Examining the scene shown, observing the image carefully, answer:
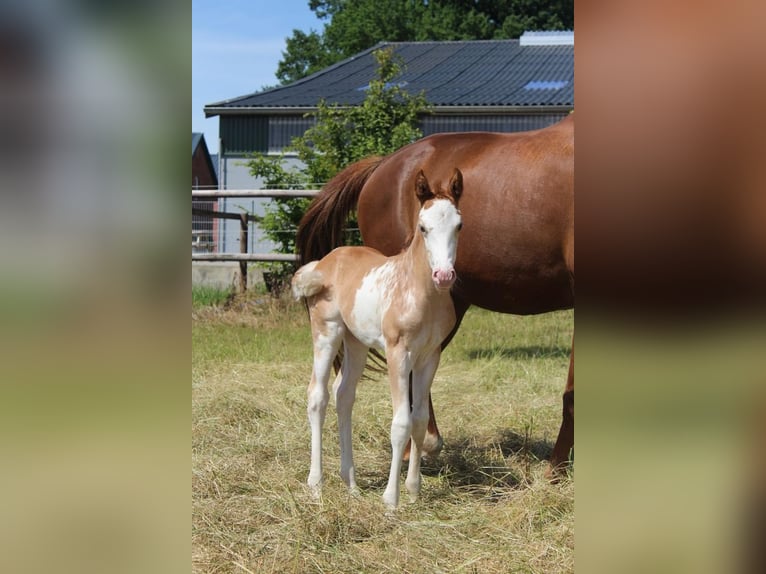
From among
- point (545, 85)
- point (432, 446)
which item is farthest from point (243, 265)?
point (545, 85)

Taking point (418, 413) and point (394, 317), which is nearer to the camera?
point (394, 317)

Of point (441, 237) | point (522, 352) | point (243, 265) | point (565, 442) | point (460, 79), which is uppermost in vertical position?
point (460, 79)

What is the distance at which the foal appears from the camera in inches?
120

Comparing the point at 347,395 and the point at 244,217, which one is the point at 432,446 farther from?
the point at 244,217

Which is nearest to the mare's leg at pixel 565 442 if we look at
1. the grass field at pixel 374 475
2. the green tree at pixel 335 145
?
the grass field at pixel 374 475

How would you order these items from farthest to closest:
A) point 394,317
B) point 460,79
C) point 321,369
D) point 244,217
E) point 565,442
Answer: point 460,79
point 244,217
point 565,442
point 321,369
point 394,317

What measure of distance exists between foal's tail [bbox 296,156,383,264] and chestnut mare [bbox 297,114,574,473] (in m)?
0.22

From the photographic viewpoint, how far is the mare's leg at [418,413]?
3428 mm

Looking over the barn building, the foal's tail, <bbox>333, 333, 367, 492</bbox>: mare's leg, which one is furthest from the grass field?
the barn building

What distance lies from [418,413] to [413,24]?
111 ft

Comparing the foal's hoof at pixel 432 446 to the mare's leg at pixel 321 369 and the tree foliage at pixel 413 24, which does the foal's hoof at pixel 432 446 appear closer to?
the mare's leg at pixel 321 369

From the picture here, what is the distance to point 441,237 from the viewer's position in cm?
295

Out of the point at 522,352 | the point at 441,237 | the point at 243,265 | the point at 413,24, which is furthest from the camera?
the point at 413,24
